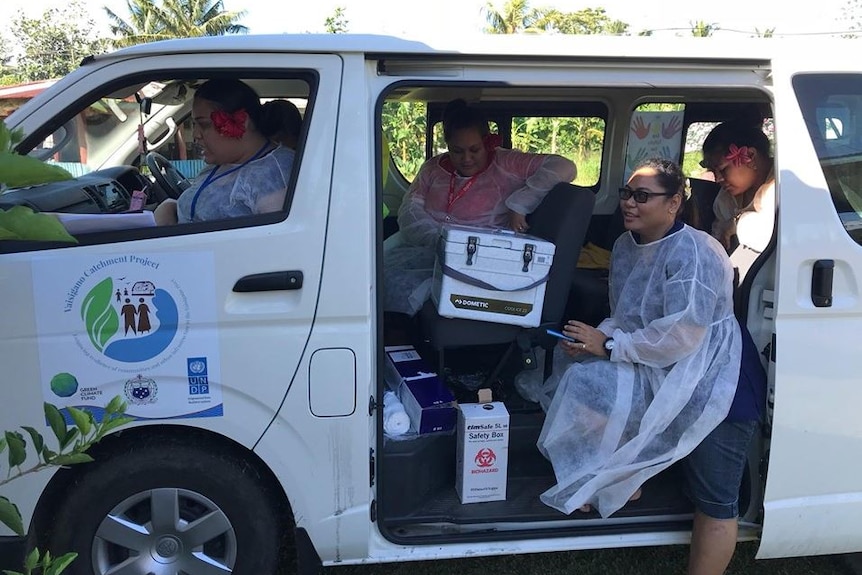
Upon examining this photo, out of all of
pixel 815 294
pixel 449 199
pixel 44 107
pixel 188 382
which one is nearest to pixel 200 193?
pixel 44 107

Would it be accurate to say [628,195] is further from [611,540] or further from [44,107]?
[44,107]

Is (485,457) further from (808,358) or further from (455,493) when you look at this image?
(808,358)

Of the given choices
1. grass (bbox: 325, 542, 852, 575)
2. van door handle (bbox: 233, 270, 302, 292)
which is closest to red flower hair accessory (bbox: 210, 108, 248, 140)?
van door handle (bbox: 233, 270, 302, 292)

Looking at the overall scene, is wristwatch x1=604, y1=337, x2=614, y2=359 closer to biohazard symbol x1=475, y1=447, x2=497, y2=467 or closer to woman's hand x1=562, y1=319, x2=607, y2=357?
woman's hand x1=562, y1=319, x2=607, y2=357

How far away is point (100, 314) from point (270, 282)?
52 centimetres

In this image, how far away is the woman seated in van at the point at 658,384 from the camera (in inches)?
92.5

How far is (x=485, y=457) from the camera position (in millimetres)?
2545

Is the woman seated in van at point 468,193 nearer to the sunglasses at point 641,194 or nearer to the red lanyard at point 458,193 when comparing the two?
the red lanyard at point 458,193

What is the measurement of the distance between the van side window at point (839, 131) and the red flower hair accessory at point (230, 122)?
196 cm

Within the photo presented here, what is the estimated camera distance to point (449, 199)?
354 centimetres

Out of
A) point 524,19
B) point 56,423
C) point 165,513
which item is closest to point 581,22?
point 524,19

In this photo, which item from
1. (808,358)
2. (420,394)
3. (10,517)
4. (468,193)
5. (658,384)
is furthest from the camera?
(468,193)

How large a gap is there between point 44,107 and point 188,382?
0.98m

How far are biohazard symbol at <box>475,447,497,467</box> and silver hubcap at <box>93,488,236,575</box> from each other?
91 centimetres
